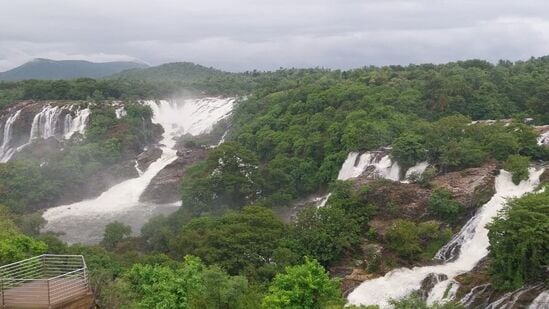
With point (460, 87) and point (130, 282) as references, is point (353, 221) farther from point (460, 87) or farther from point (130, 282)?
point (460, 87)

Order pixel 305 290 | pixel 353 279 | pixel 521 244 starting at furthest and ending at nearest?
1. pixel 353 279
2. pixel 521 244
3. pixel 305 290

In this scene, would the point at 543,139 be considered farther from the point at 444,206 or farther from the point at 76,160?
the point at 76,160

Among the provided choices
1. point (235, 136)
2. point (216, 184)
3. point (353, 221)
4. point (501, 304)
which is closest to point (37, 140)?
point (235, 136)

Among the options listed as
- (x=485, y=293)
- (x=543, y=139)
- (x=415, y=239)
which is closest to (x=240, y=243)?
(x=415, y=239)

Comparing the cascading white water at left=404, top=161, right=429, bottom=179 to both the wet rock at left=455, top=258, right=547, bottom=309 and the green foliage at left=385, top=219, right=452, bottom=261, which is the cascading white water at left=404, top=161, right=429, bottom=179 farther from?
the wet rock at left=455, top=258, right=547, bottom=309

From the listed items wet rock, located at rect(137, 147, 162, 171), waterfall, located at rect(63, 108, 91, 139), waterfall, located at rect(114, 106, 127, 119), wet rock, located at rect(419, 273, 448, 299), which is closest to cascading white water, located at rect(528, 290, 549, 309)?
wet rock, located at rect(419, 273, 448, 299)

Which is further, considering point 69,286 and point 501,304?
point 501,304
